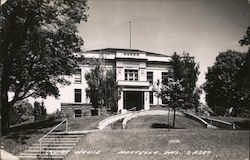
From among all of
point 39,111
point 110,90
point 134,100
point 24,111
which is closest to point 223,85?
point 134,100

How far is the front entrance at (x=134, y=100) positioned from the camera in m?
41.2

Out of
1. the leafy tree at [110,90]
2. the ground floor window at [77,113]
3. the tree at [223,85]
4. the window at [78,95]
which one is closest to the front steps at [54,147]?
the leafy tree at [110,90]

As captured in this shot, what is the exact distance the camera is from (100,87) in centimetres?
3359

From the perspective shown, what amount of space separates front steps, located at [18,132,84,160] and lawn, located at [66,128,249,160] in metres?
0.60

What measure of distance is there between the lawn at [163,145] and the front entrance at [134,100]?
21.9 metres

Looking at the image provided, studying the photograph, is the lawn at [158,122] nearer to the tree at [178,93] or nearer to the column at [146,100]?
the tree at [178,93]

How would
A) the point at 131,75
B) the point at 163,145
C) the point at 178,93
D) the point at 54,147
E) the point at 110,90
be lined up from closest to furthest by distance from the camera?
the point at 163,145 < the point at 54,147 < the point at 178,93 < the point at 110,90 < the point at 131,75

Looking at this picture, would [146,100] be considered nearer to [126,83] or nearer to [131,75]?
[126,83]

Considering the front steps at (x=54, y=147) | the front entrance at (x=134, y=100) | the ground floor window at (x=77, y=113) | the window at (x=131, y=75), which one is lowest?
the front steps at (x=54, y=147)

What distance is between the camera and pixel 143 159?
1403cm

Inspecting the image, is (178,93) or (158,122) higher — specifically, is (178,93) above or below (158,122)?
above

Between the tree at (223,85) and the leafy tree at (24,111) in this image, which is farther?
the tree at (223,85)

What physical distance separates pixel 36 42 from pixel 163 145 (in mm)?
9808

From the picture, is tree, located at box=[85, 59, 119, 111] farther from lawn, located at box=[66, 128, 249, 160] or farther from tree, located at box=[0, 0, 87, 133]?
lawn, located at box=[66, 128, 249, 160]
